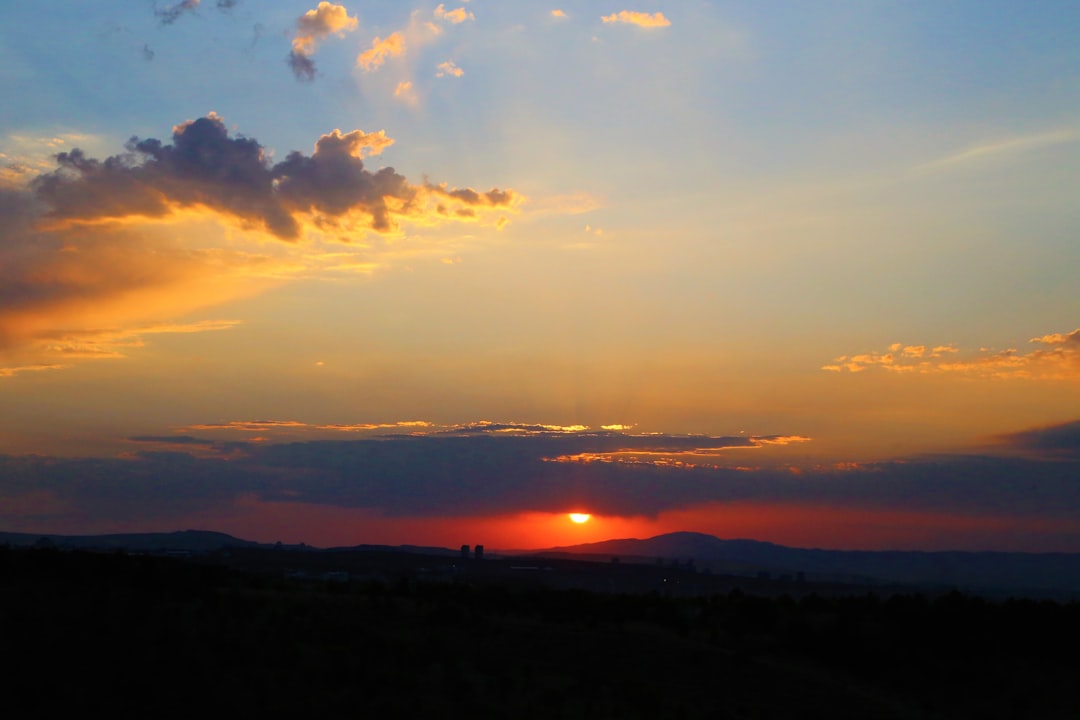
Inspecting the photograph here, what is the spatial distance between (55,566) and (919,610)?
31064 mm

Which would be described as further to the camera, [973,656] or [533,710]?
[973,656]

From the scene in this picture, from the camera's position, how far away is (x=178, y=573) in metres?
36.7

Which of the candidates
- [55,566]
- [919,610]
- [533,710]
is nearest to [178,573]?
[55,566]

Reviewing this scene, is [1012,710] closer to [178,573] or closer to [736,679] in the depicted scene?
[736,679]

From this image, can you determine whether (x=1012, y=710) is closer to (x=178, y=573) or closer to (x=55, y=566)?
(x=178, y=573)

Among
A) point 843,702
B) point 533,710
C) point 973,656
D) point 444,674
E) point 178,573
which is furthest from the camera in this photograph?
point 178,573

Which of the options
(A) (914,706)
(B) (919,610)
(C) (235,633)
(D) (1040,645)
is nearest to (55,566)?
(C) (235,633)

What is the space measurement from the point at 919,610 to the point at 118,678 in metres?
28.1

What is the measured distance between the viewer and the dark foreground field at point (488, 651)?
21062 millimetres

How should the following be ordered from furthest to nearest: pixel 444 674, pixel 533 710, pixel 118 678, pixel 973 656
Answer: pixel 973 656, pixel 444 674, pixel 533 710, pixel 118 678

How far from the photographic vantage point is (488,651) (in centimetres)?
2875

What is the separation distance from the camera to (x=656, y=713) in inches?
932

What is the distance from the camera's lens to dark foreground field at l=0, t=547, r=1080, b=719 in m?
21.1

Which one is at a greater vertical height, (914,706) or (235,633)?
(235,633)
